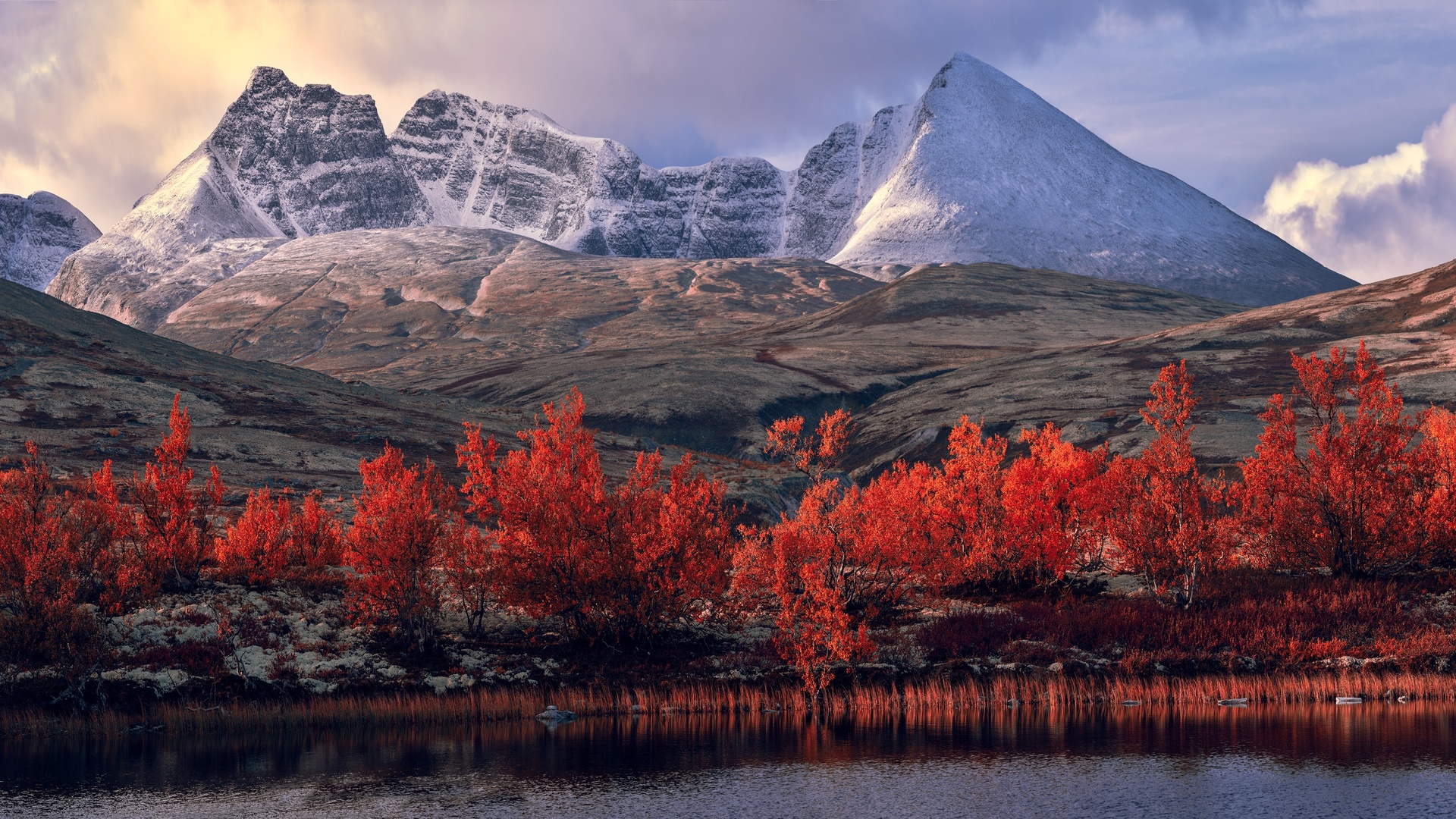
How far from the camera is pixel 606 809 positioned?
33.5 meters

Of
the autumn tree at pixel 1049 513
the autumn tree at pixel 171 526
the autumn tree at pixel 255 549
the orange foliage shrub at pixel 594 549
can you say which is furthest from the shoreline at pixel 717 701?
the autumn tree at pixel 1049 513

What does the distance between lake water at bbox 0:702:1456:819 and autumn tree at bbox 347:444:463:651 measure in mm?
6991

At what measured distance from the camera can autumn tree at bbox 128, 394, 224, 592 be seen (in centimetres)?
5112

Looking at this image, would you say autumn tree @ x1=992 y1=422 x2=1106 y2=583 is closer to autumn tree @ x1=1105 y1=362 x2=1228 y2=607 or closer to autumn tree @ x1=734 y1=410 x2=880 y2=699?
autumn tree @ x1=1105 y1=362 x2=1228 y2=607

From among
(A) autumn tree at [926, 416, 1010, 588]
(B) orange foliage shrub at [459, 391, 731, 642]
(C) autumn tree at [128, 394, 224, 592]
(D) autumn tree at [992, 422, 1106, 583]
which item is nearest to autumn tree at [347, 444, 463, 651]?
(B) orange foliage shrub at [459, 391, 731, 642]

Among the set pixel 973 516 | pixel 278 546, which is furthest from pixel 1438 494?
pixel 278 546

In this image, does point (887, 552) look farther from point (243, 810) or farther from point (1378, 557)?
point (243, 810)

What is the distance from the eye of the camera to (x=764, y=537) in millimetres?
53875

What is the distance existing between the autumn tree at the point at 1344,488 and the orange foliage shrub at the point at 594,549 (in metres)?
28.3

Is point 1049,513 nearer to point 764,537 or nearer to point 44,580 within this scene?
point 764,537

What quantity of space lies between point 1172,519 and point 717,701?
77.7 feet

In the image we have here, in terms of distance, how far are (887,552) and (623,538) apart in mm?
12477

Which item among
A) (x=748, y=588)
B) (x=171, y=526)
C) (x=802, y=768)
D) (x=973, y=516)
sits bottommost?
(x=802, y=768)

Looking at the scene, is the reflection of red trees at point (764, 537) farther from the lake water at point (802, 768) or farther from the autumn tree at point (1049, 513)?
the lake water at point (802, 768)
